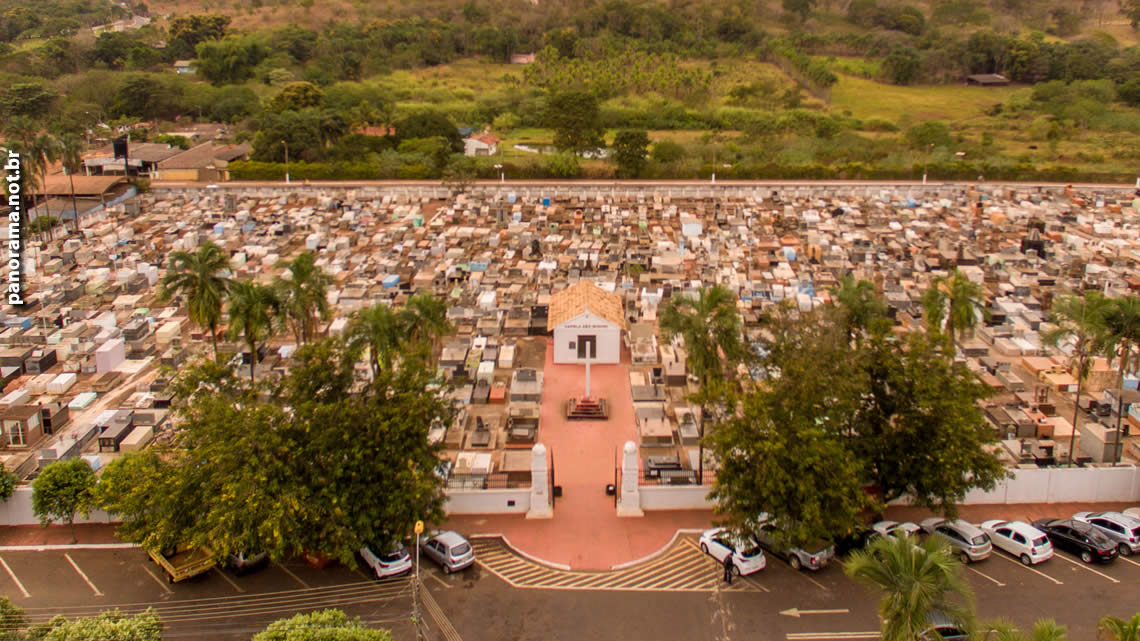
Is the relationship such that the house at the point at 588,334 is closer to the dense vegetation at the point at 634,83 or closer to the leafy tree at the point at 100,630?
the leafy tree at the point at 100,630

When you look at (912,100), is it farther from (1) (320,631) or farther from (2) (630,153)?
(1) (320,631)

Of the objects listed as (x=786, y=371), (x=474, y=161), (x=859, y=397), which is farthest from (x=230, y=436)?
(x=474, y=161)

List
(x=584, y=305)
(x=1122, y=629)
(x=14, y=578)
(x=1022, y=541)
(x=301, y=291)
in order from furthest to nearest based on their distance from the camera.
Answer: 1. (x=584, y=305)
2. (x=301, y=291)
3. (x=14, y=578)
4. (x=1022, y=541)
5. (x=1122, y=629)

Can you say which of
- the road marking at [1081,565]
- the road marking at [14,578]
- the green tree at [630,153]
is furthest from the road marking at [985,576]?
the green tree at [630,153]

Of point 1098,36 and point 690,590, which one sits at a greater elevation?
point 1098,36

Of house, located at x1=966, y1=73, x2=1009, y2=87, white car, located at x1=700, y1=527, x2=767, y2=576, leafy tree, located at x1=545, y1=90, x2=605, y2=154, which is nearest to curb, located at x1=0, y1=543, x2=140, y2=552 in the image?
white car, located at x1=700, y1=527, x2=767, y2=576

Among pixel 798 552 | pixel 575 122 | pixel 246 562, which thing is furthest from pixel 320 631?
pixel 575 122

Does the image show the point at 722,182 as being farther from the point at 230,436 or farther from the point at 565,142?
the point at 230,436
